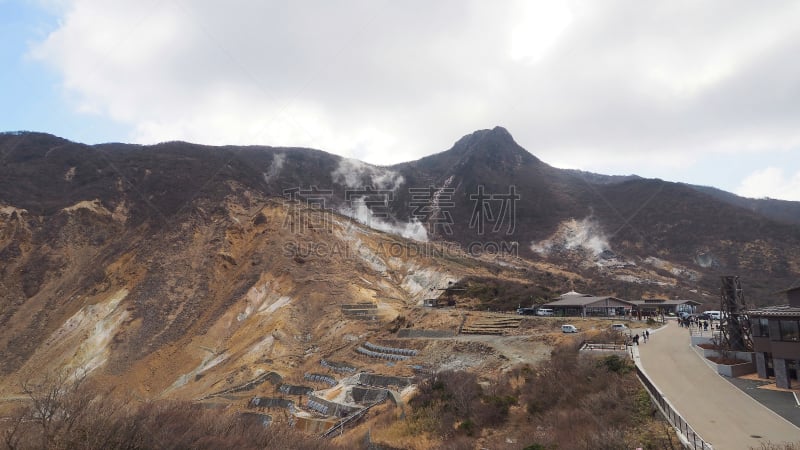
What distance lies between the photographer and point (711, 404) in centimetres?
1494

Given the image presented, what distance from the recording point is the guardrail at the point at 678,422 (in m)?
10.8

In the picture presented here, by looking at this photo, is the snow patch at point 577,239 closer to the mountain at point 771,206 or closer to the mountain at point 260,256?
the mountain at point 260,256

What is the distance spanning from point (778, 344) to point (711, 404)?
5100 mm

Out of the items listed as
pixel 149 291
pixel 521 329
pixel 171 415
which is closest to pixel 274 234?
pixel 149 291

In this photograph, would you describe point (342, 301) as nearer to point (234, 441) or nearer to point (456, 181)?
point (234, 441)

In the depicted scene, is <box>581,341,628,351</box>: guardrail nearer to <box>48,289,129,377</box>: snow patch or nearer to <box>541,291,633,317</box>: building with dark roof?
<box>541,291,633,317</box>: building with dark roof

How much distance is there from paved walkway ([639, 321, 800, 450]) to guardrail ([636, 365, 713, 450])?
1.52 ft

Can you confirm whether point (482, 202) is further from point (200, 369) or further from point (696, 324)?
point (200, 369)

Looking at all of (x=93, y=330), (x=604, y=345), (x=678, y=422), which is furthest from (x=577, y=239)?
(x=678, y=422)

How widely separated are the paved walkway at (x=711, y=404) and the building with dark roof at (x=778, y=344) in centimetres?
167

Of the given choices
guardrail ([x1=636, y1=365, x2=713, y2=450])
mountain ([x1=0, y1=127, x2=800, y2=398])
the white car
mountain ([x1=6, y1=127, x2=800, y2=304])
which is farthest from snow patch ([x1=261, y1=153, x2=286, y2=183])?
guardrail ([x1=636, y1=365, x2=713, y2=450])

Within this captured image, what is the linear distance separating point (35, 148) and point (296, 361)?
73505 millimetres

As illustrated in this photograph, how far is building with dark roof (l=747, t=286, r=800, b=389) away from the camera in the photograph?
1700 cm

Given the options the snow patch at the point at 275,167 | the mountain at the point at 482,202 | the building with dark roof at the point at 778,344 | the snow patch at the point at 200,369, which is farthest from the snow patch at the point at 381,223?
the building with dark roof at the point at 778,344
